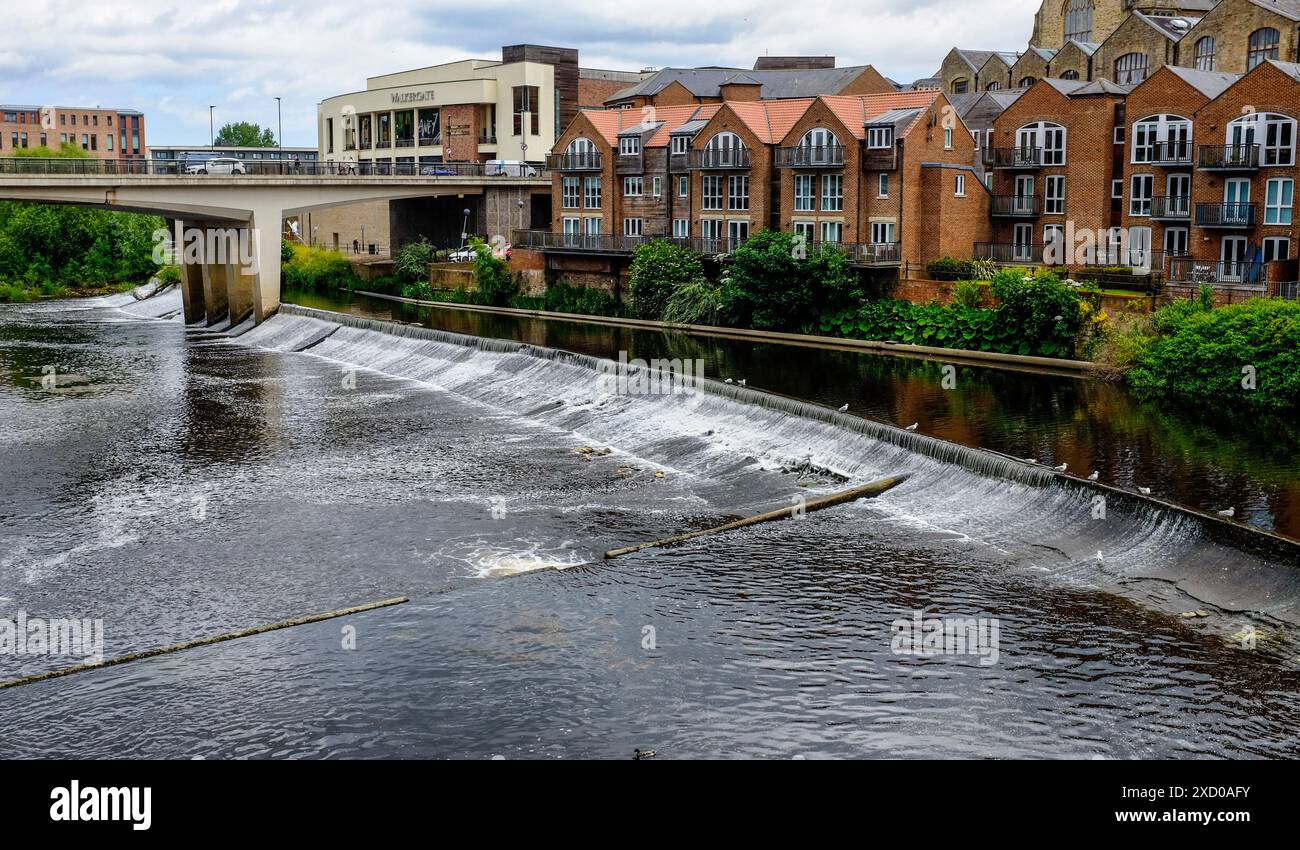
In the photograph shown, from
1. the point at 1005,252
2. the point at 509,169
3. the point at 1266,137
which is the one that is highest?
the point at 509,169

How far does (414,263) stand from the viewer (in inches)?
2970

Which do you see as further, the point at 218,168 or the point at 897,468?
the point at 218,168

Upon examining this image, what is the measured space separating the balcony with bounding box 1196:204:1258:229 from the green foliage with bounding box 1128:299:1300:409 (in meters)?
9.55

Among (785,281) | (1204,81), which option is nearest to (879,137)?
(785,281)

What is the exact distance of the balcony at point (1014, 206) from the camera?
55719 millimetres

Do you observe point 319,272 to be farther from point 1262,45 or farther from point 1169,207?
point 1262,45

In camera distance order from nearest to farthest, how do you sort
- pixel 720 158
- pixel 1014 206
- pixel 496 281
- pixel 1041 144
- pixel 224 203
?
pixel 1041 144 < pixel 1014 206 < pixel 720 158 < pixel 224 203 < pixel 496 281

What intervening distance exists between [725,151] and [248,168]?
24.1m

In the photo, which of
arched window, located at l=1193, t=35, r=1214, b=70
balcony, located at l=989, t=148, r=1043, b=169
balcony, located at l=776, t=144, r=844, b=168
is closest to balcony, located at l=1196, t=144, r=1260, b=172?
balcony, located at l=989, t=148, r=1043, b=169

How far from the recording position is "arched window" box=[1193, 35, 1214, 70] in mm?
64938

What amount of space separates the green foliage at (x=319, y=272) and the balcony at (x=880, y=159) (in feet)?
125

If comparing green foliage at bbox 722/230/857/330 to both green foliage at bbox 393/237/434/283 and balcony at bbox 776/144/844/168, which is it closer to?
balcony at bbox 776/144/844/168
